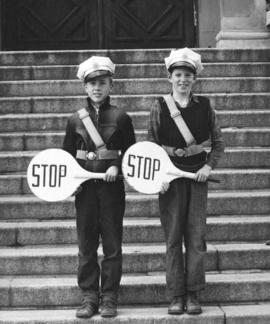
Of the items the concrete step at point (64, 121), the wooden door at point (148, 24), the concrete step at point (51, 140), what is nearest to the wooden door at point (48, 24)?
the wooden door at point (148, 24)

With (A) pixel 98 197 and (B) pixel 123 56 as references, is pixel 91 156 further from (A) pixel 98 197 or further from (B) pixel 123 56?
(B) pixel 123 56

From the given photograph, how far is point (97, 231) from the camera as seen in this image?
423cm

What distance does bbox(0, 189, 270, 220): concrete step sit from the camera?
5555 millimetres

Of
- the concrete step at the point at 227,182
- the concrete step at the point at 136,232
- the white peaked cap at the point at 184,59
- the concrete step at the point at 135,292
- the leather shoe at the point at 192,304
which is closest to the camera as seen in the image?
the white peaked cap at the point at 184,59

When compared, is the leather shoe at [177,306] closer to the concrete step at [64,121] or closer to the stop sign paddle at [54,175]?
the stop sign paddle at [54,175]

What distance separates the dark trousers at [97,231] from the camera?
4180 mm

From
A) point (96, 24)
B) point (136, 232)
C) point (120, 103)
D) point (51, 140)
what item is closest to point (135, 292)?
point (136, 232)

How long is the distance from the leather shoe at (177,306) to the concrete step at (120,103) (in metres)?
3.32

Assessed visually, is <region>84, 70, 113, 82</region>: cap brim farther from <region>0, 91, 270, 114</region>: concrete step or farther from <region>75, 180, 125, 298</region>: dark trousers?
<region>0, 91, 270, 114</region>: concrete step

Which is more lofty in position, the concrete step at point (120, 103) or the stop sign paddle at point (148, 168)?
the concrete step at point (120, 103)

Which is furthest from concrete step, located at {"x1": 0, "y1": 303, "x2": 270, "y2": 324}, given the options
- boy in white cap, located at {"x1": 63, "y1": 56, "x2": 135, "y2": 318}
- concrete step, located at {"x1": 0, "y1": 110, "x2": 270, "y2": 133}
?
concrete step, located at {"x1": 0, "y1": 110, "x2": 270, "y2": 133}

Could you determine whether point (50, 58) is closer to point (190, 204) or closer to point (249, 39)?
point (249, 39)

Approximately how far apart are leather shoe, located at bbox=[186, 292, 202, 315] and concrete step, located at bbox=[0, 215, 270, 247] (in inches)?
→ 40.3

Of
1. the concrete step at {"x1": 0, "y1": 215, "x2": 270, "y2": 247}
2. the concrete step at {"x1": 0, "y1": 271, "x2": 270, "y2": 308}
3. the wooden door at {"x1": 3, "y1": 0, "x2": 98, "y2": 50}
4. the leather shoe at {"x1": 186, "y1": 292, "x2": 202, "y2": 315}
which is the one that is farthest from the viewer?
the wooden door at {"x1": 3, "y1": 0, "x2": 98, "y2": 50}
